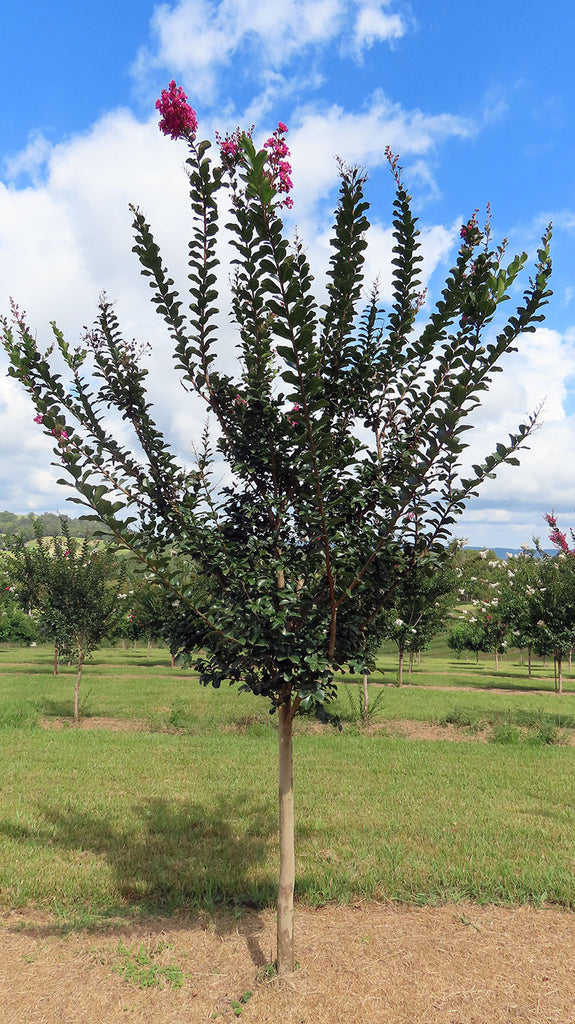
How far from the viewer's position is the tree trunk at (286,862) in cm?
435

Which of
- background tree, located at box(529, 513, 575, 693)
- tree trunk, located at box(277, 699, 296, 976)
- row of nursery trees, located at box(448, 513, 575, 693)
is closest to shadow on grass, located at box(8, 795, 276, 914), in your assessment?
tree trunk, located at box(277, 699, 296, 976)

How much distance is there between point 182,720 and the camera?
15242 mm

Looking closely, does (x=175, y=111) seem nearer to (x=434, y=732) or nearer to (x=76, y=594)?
(x=76, y=594)

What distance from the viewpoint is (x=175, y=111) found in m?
3.46

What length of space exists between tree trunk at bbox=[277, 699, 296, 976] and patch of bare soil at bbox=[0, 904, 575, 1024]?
0.61 ft

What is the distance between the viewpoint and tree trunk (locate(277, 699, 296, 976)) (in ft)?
14.3

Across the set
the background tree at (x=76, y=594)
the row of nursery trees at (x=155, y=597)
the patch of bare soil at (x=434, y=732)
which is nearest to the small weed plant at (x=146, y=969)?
the row of nursery trees at (x=155, y=597)

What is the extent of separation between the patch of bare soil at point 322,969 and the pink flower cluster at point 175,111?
5993mm

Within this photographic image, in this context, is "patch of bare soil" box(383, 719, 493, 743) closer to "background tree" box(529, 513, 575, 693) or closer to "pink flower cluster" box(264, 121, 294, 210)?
"background tree" box(529, 513, 575, 693)

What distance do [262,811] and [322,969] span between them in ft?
12.7

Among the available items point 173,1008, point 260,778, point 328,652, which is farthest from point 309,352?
point 260,778

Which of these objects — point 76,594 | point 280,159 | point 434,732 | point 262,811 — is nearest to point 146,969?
point 262,811

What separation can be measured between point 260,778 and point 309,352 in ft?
28.3

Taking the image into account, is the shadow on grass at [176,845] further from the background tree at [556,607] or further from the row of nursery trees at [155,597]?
the background tree at [556,607]
